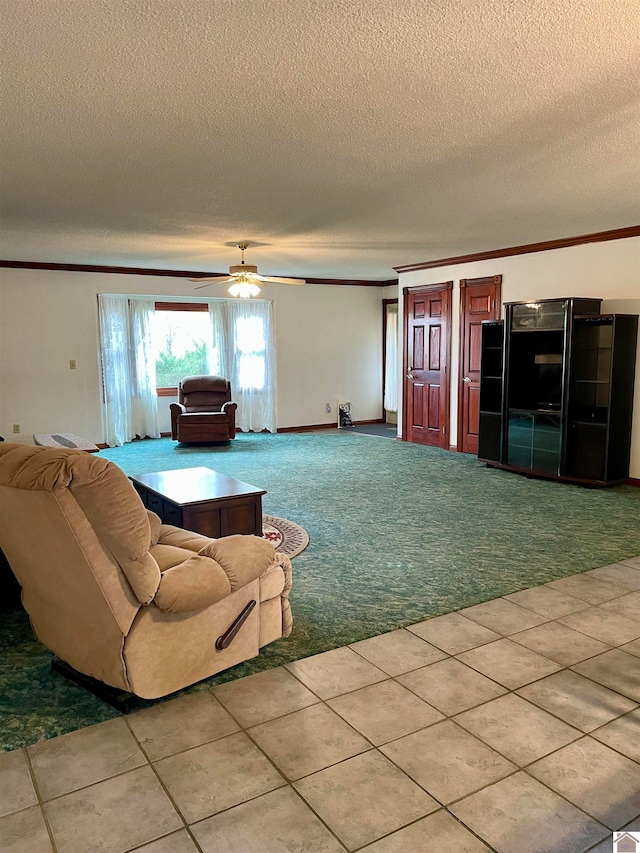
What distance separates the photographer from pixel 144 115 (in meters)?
2.92

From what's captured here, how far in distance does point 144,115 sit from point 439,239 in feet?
13.2

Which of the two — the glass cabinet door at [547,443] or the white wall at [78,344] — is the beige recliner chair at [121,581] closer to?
the glass cabinet door at [547,443]

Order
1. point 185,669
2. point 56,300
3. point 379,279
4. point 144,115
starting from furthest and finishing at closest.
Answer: point 379,279 → point 56,300 → point 144,115 → point 185,669

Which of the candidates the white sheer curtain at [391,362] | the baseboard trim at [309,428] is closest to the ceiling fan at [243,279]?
the baseboard trim at [309,428]

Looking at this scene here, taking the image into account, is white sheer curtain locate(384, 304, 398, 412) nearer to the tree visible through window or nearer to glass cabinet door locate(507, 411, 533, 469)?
the tree visible through window

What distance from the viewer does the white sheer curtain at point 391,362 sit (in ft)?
35.1

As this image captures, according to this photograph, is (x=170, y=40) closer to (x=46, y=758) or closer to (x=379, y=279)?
(x=46, y=758)

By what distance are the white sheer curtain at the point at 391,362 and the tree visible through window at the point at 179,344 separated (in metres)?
3.11

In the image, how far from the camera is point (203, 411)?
28.9 ft

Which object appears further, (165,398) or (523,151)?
(165,398)

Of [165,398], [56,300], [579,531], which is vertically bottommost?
[579,531]

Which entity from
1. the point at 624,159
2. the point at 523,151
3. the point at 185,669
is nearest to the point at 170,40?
the point at 523,151

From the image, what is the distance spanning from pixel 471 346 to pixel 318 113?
5.22 metres

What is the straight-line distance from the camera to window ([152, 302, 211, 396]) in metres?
9.42
